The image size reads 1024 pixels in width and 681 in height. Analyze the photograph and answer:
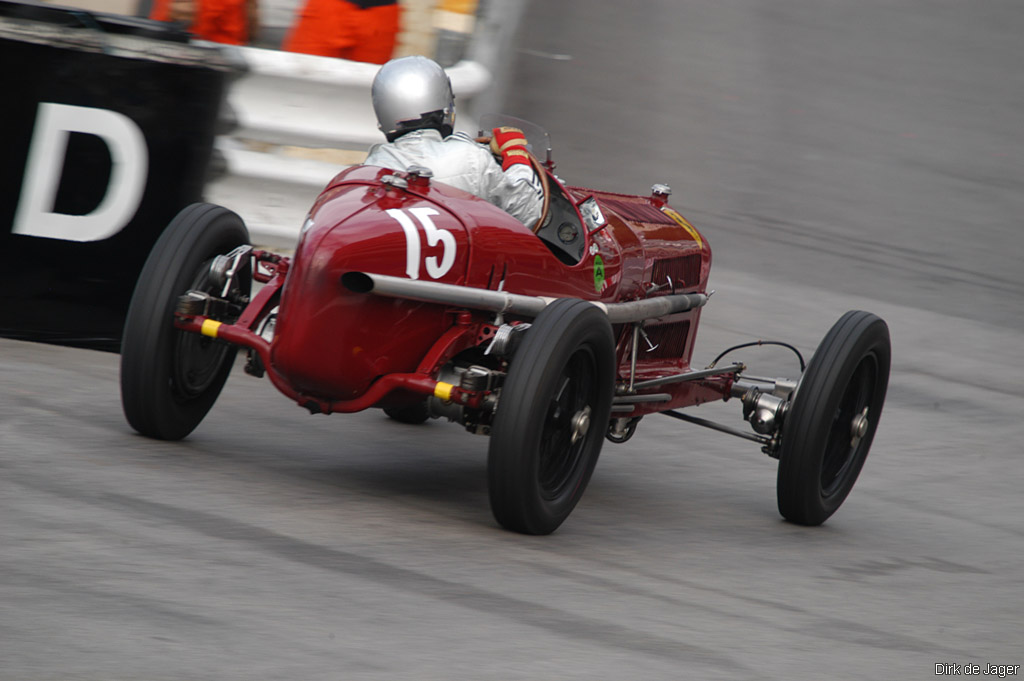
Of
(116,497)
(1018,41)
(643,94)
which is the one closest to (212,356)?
(116,497)

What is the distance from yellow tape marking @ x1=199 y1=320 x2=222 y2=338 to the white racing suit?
3.07 feet

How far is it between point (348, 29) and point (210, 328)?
2.92 metres

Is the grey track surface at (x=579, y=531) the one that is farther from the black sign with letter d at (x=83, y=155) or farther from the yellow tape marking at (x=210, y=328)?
the yellow tape marking at (x=210, y=328)

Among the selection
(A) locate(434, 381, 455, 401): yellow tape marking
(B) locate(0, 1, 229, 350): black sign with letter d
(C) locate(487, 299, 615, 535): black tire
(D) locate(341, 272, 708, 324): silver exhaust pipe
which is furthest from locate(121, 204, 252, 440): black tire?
(B) locate(0, 1, 229, 350): black sign with letter d

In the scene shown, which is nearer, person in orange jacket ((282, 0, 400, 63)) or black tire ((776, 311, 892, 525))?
black tire ((776, 311, 892, 525))

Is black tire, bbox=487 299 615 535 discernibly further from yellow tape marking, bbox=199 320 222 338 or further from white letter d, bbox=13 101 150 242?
white letter d, bbox=13 101 150 242

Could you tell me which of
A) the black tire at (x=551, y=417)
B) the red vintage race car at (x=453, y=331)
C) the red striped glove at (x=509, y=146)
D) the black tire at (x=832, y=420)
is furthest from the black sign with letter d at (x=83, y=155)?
the black tire at (x=832, y=420)

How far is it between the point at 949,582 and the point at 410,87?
9.28ft

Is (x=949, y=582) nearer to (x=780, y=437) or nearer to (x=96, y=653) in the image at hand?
(x=780, y=437)

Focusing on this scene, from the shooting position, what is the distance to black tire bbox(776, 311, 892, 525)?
5703mm

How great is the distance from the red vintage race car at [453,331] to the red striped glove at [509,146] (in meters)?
0.09

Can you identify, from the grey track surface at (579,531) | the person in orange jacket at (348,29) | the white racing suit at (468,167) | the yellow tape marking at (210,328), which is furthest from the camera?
the person in orange jacket at (348,29)

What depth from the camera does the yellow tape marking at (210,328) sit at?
5082 millimetres

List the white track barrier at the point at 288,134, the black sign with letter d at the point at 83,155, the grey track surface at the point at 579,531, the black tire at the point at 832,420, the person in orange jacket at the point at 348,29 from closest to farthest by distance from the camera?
the grey track surface at the point at 579,531
the black tire at the point at 832,420
the black sign with letter d at the point at 83,155
the white track barrier at the point at 288,134
the person in orange jacket at the point at 348,29
